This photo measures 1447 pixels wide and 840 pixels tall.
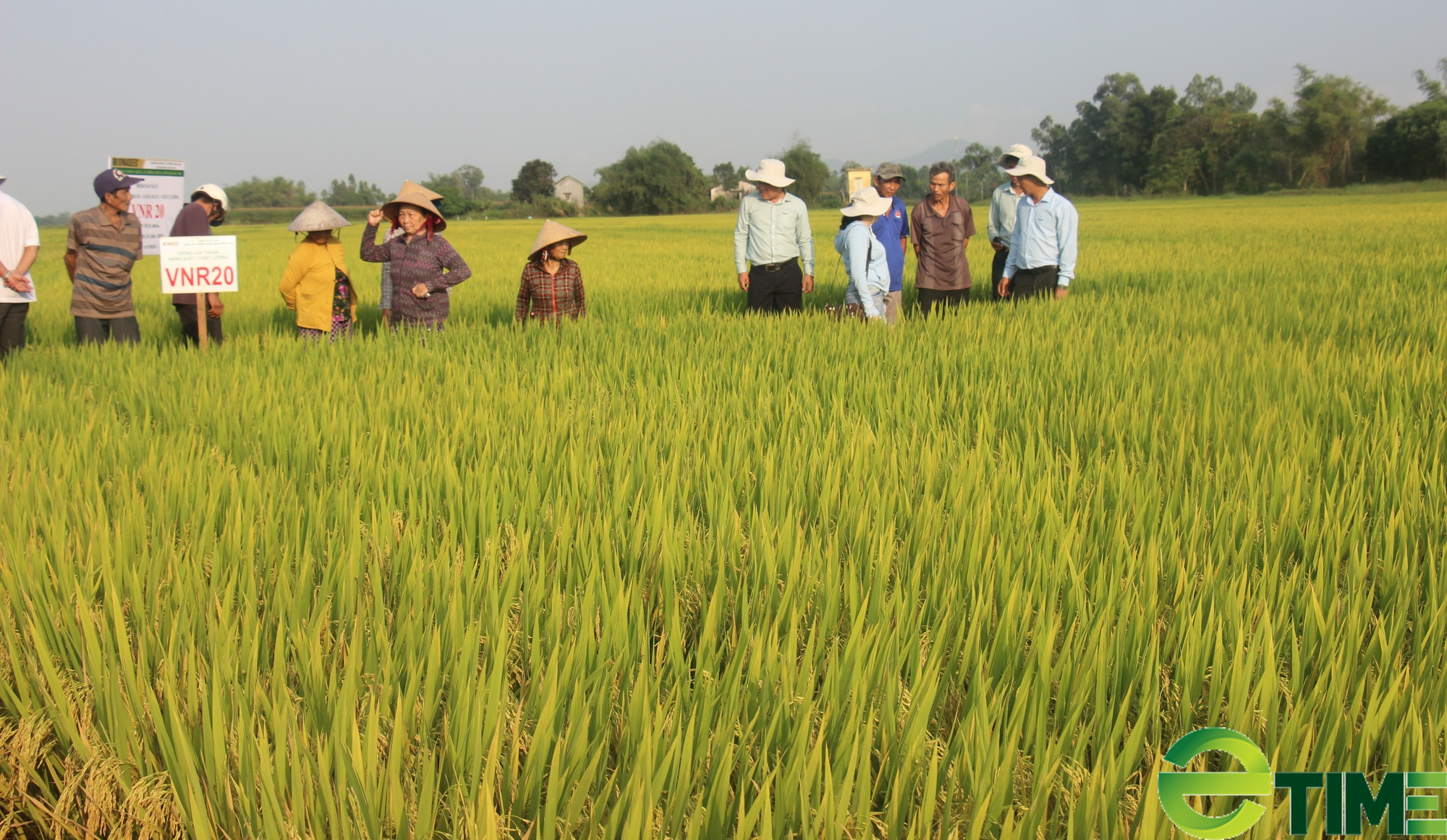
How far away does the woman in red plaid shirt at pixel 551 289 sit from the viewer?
5.63 metres

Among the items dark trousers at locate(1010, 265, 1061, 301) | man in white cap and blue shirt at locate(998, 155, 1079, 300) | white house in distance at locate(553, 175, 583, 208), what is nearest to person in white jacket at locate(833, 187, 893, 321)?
man in white cap and blue shirt at locate(998, 155, 1079, 300)

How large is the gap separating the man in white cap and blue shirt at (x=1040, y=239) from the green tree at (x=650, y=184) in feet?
228

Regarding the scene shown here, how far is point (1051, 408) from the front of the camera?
3.20 metres

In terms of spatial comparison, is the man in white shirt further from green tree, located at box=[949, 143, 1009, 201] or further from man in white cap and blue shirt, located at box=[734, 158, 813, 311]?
green tree, located at box=[949, 143, 1009, 201]

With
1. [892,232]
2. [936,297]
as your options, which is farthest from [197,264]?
[936,297]

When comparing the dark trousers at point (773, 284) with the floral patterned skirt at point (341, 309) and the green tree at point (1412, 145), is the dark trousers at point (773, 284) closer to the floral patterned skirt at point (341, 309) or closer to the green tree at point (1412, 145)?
the floral patterned skirt at point (341, 309)

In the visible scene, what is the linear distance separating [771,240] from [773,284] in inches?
14.5

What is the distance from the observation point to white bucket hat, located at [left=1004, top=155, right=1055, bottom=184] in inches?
227

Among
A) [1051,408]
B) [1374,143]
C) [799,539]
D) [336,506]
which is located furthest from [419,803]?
[1374,143]

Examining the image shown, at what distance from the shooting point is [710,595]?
1807 millimetres

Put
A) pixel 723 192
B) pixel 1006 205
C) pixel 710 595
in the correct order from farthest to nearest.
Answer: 1. pixel 723 192
2. pixel 1006 205
3. pixel 710 595

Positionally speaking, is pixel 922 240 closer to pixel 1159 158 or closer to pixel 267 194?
pixel 1159 158

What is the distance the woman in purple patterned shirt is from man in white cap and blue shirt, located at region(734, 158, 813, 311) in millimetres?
2117

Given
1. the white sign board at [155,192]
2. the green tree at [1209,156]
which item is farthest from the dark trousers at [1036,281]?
the green tree at [1209,156]
